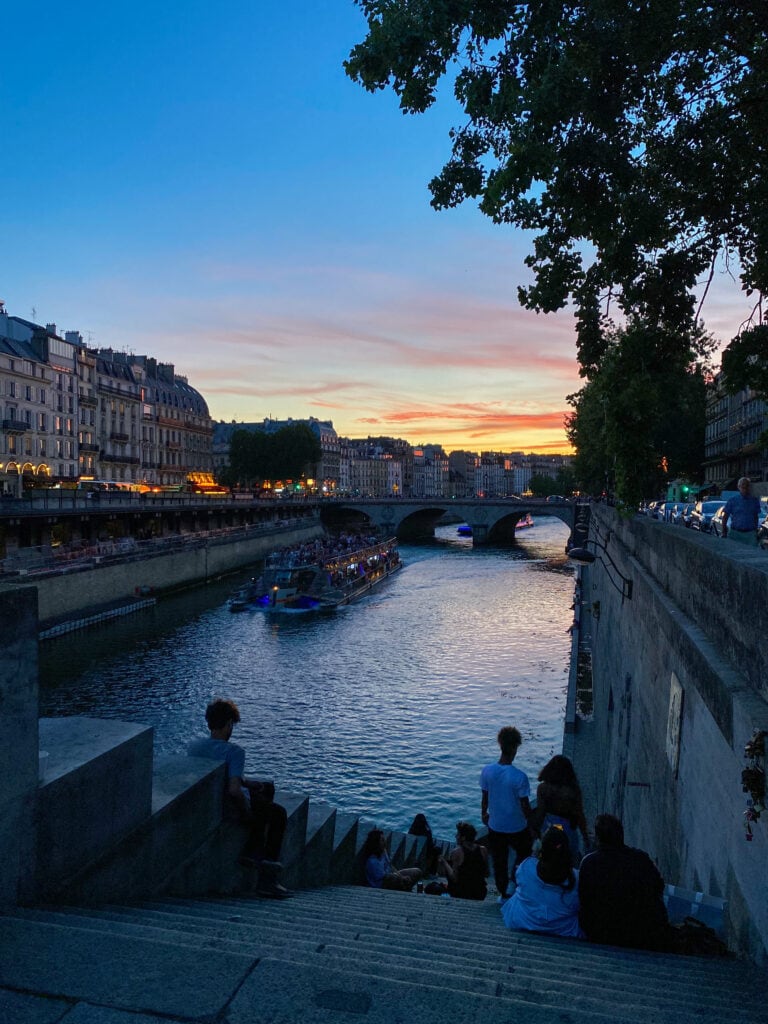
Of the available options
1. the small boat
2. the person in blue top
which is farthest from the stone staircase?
the small boat

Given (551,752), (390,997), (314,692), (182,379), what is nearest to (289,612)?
(314,692)

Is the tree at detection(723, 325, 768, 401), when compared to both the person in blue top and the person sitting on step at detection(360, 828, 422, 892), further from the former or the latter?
the person sitting on step at detection(360, 828, 422, 892)

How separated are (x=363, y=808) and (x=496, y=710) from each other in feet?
28.8

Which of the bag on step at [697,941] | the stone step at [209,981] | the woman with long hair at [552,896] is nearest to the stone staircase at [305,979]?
the stone step at [209,981]

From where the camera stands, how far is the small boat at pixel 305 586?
4822cm

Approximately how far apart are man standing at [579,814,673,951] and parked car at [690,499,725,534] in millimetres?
16558

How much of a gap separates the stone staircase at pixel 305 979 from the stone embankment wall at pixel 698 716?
1.04 m

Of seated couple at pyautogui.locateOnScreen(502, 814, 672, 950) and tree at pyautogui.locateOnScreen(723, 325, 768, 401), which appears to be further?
tree at pyautogui.locateOnScreen(723, 325, 768, 401)

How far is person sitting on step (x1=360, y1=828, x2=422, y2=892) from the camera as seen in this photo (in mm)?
9688

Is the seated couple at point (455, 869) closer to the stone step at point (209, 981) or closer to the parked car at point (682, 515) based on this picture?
the stone step at point (209, 981)

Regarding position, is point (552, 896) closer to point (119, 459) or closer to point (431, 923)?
point (431, 923)

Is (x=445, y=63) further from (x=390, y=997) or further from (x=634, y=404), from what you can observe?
(x=390, y=997)

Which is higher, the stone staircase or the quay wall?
the stone staircase

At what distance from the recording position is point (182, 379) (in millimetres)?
118438
